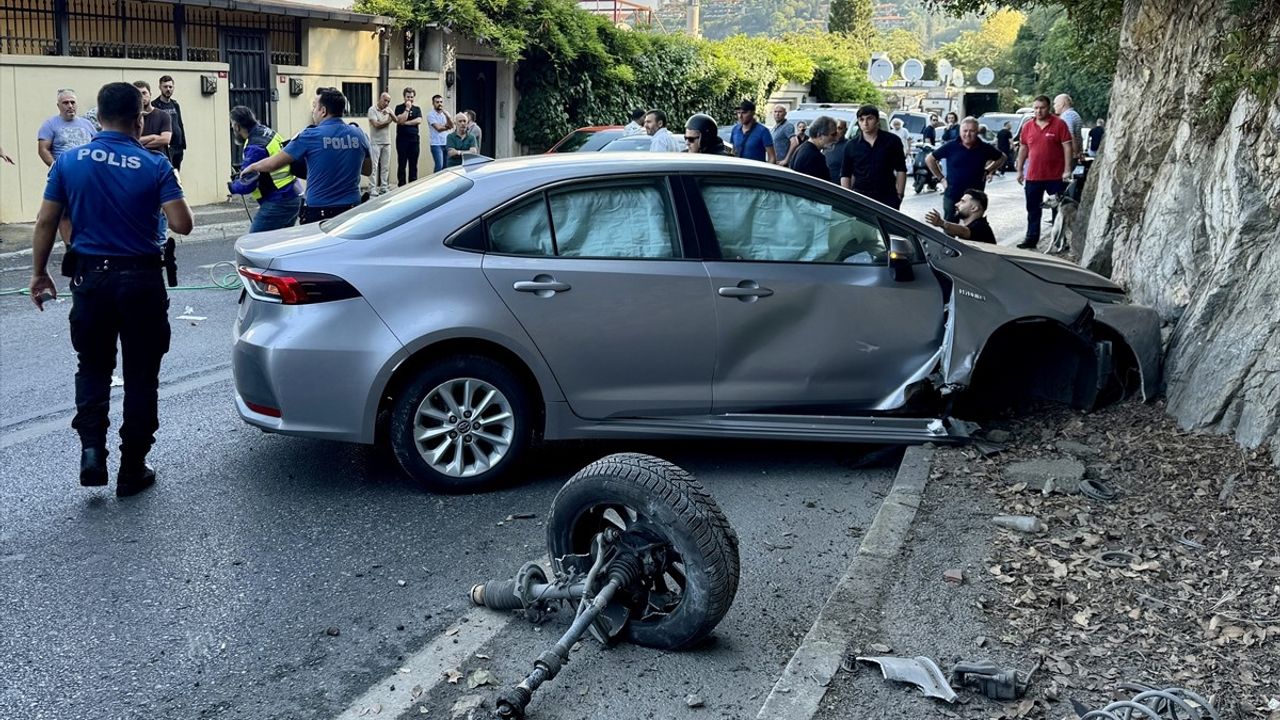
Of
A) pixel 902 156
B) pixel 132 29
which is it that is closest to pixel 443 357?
pixel 902 156

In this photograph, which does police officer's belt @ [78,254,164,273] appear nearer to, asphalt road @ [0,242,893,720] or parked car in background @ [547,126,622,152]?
asphalt road @ [0,242,893,720]

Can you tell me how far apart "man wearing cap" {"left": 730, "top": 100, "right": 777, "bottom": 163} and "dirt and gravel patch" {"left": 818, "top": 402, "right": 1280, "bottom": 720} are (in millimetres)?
9381

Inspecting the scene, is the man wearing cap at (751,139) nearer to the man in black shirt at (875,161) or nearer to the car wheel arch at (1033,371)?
the man in black shirt at (875,161)

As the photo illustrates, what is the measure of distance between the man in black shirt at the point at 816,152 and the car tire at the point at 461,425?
661cm

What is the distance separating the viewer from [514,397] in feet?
20.7

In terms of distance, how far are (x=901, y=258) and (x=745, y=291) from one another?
0.86 meters

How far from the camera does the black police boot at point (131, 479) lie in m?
6.23

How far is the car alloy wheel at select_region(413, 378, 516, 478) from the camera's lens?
623 cm

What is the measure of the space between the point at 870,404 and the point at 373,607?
2971 millimetres

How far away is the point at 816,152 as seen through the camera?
12578 millimetres

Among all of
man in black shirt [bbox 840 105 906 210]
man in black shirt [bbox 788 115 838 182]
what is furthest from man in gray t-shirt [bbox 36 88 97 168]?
man in black shirt [bbox 840 105 906 210]

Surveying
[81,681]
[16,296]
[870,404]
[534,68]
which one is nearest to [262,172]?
[16,296]

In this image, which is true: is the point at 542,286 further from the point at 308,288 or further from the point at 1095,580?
the point at 1095,580

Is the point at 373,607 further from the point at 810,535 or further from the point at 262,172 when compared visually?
the point at 262,172
